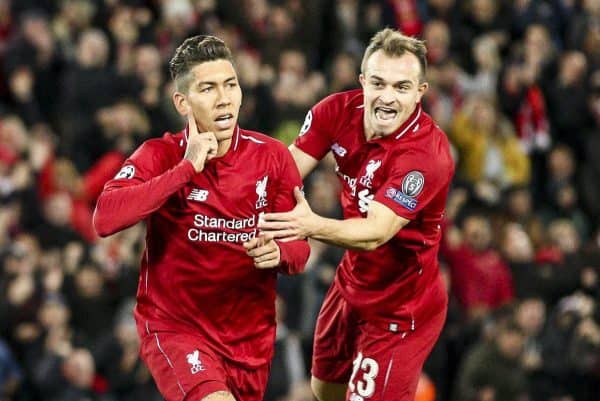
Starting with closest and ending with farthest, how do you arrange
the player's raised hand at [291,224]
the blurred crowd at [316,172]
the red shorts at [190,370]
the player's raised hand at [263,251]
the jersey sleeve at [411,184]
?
Answer: the player's raised hand at [263,251]
the player's raised hand at [291,224]
the red shorts at [190,370]
the jersey sleeve at [411,184]
the blurred crowd at [316,172]

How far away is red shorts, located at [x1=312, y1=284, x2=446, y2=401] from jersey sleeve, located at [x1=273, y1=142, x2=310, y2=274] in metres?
1.04

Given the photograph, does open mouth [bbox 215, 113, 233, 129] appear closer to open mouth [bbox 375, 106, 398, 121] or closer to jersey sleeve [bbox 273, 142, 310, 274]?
jersey sleeve [bbox 273, 142, 310, 274]

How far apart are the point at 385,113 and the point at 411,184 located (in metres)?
0.40

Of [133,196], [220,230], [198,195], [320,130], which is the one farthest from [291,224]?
[320,130]

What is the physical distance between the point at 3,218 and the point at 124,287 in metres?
1.19

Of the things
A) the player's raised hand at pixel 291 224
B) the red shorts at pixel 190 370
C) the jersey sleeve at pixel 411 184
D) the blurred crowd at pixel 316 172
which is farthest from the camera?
the blurred crowd at pixel 316 172

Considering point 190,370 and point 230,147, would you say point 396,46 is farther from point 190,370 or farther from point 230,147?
point 190,370

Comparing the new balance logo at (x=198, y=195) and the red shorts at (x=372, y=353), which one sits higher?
the new balance logo at (x=198, y=195)

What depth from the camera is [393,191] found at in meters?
7.29

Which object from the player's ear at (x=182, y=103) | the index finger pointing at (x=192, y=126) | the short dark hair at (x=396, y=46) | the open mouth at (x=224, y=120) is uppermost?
the short dark hair at (x=396, y=46)

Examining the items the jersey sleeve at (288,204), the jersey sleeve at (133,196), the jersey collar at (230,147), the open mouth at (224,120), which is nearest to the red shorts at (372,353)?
the jersey sleeve at (288,204)

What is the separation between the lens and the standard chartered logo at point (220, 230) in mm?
6934

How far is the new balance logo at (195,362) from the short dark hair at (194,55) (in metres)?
1.30

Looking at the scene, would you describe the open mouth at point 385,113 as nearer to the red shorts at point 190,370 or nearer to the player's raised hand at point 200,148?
the player's raised hand at point 200,148
